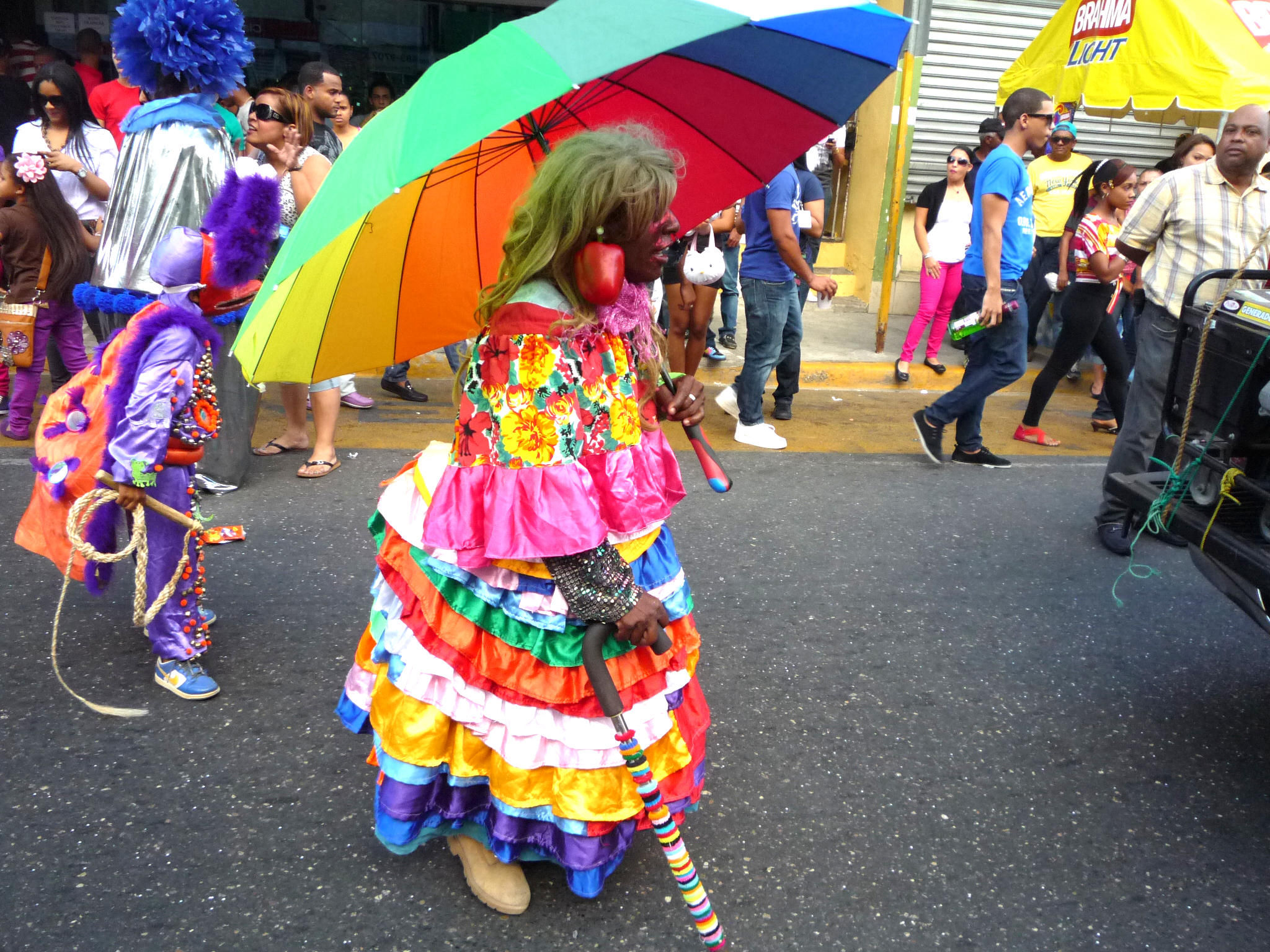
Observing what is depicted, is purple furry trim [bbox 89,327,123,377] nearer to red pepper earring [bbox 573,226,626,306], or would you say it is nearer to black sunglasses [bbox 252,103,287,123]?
red pepper earring [bbox 573,226,626,306]

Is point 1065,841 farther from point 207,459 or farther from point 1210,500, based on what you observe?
point 207,459

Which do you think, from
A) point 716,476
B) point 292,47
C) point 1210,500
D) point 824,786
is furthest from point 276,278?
point 292,47

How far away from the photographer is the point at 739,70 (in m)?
2.53

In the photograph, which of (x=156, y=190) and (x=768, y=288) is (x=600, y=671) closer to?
(x=156, y=190)

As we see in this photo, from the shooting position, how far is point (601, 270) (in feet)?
6.27

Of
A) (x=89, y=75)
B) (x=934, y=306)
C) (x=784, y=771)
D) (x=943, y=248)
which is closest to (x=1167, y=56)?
(x=943, y=248)

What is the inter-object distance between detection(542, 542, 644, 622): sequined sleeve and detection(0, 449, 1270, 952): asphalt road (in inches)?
33.6

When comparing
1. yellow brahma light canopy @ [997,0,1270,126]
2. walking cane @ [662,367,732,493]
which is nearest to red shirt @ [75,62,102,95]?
yellow brahma light canopy @ [997,0,1270,126]

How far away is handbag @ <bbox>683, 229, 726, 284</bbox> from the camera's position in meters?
6.08

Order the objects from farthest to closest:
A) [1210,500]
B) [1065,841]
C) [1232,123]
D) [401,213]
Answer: [1232,123] < [1210,500] < [1065,841] < [401,213]

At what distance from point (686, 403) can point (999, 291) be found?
157 inches

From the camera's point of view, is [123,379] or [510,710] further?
[123,379]

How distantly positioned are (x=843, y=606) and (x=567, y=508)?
2384 mm

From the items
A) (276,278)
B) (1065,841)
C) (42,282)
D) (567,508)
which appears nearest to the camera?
(276,278)
